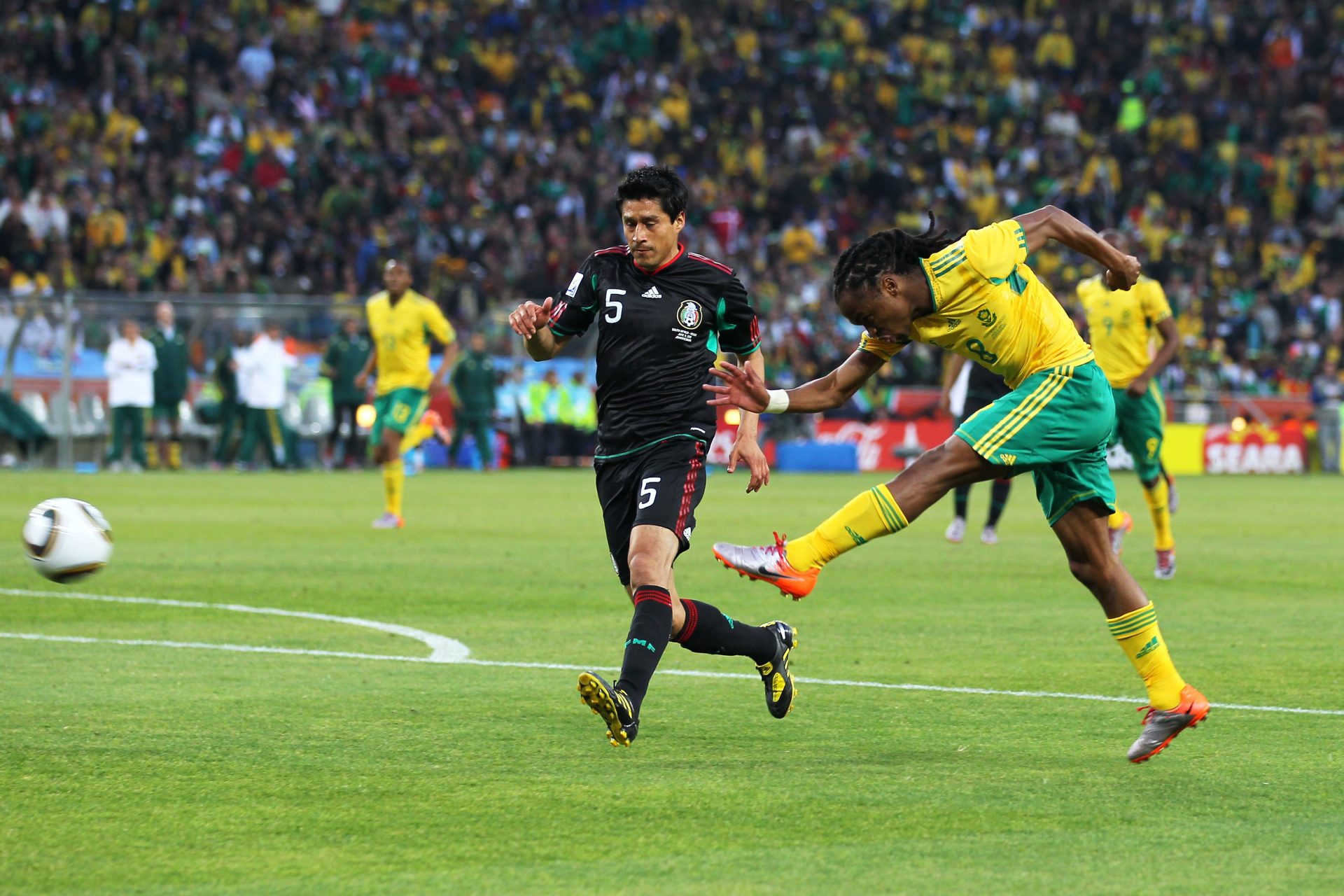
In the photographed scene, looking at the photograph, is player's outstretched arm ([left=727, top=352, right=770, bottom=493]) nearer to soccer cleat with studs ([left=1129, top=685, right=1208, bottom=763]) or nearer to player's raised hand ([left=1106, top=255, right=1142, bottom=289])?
player's raised hand ([left=1106, top=255, right=1142, bottom=289])

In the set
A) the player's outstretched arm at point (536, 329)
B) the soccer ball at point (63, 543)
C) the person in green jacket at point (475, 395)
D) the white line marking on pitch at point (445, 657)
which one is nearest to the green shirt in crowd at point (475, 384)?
the person in green jacket at point (475, 395)

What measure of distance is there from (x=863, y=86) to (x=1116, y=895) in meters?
36.4

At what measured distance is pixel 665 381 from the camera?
658 centimetres

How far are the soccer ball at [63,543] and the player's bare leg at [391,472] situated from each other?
8744 mm

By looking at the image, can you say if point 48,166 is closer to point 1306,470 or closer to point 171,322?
point 171,322

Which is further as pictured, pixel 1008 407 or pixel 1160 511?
pixel 1160 511

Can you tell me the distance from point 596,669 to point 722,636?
4.52 feet

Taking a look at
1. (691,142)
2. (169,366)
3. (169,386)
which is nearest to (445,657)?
(169,366)

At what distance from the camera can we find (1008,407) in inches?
230

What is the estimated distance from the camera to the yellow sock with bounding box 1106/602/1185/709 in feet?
19.2

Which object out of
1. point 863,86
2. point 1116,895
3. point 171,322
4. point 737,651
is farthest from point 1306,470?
Answer: point 1116,895

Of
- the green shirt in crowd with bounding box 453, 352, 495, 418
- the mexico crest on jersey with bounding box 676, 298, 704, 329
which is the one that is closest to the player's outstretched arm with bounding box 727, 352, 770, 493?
the mexico crest on jersey with bounding box 676, 298, 704, 329

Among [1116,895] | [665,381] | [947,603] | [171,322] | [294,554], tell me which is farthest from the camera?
[171,322]

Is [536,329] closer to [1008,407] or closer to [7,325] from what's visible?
[1008,407]
